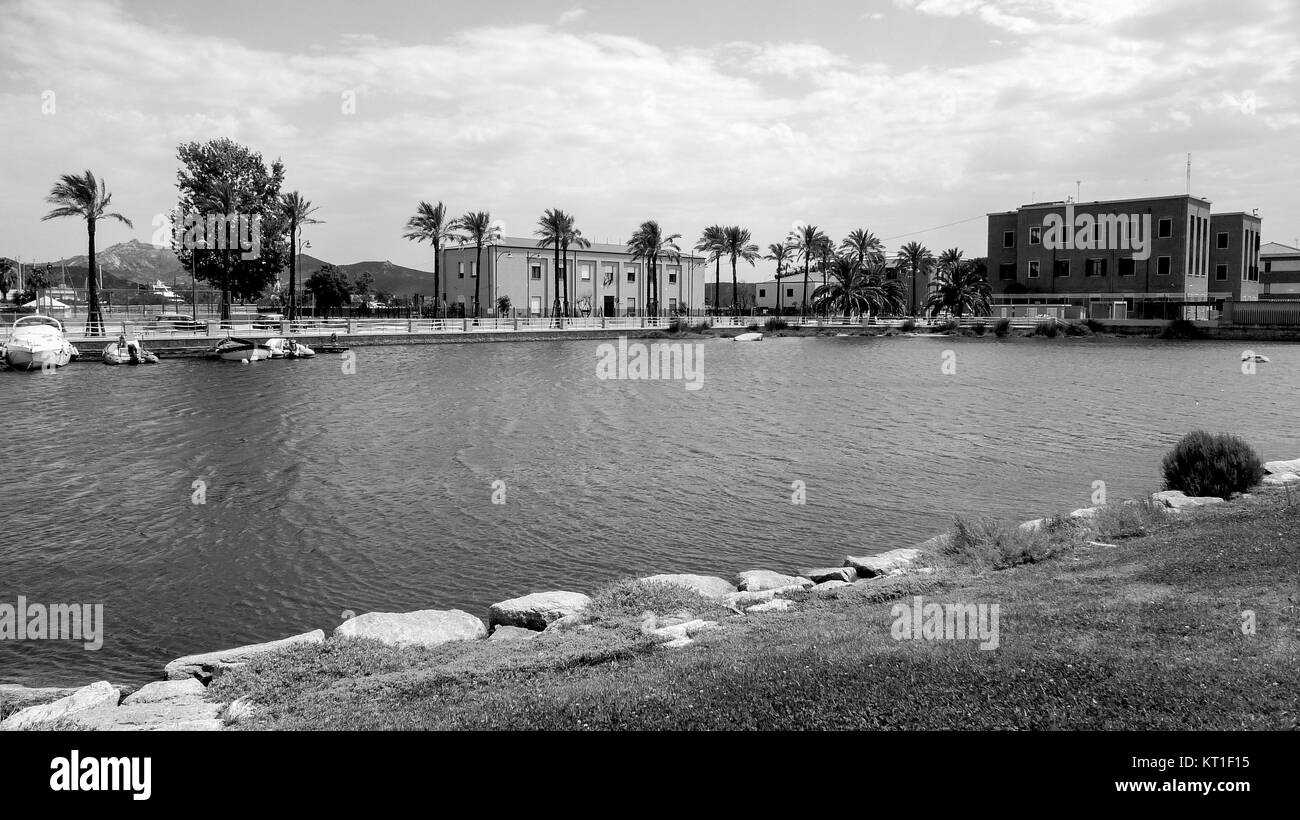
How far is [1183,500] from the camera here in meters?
17.4

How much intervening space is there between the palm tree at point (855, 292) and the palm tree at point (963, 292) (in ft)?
32.1

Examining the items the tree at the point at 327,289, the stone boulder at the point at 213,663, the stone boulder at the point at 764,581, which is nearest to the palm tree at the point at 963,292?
the tree at the point at 327,289

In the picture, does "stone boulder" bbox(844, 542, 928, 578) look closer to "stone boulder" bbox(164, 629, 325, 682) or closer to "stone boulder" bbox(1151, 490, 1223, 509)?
"stone boulder" bbox(1151, 490, 1223, 509)

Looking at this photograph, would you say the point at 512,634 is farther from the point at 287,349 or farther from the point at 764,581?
the point at 287,349

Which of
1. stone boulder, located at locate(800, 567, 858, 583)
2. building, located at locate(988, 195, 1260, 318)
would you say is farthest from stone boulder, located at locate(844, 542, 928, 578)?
building, located at locate(988, 195, 1260, 318)

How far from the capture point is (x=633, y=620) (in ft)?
38.4

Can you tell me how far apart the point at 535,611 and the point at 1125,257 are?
10928 cm

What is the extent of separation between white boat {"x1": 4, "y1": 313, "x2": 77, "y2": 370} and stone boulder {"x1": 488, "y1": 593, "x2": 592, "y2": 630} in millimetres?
53660

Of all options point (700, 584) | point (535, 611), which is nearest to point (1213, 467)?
point (700, 584)

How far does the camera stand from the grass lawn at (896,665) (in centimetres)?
652

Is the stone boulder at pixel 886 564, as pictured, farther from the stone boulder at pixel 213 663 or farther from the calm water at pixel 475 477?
the stone boulder at pixel 213 663
